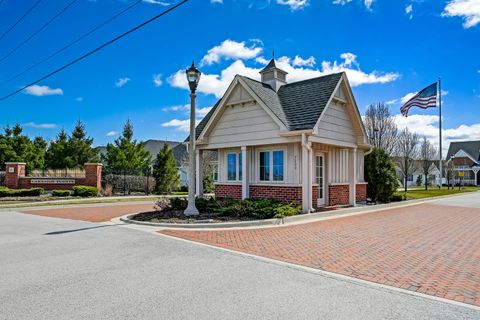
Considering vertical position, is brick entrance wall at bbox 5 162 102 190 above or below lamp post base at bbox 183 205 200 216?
above

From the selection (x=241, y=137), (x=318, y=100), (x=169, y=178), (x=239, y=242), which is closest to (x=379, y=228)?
(x=239, y=242)

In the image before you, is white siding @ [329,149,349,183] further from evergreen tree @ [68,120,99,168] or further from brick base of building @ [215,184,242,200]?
evergreen tree @ [68,120,99,168]

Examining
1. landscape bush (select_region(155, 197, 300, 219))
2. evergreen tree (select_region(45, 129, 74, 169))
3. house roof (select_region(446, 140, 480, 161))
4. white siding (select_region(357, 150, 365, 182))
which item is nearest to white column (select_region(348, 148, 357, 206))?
white siding (select_region(357, 150, 365, 182))

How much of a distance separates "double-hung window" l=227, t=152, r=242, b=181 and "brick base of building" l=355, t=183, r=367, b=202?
651 centimetres

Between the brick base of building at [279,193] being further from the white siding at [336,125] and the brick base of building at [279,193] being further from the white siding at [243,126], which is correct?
the white siding at [336,125]

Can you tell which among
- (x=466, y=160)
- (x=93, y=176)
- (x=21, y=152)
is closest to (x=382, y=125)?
(x=93, y=176)

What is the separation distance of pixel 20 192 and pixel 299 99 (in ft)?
62.6

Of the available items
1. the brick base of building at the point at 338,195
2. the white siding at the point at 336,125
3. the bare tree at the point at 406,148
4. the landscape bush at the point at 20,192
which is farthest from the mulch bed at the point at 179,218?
the bare tree at the point at 406,148

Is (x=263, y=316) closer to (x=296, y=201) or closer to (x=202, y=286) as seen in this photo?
(x=202, y=286)

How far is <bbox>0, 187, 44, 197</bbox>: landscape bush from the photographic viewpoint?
75.4 ft

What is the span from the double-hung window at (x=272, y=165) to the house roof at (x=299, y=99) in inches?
63.9

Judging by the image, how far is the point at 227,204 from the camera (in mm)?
13852

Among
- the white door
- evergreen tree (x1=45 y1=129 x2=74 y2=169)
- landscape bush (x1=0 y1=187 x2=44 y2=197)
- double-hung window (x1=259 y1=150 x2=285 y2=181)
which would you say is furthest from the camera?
evergreen tree (x1=45 y1=129 x2=74 y2=169)

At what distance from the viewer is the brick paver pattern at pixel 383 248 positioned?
5.80m
